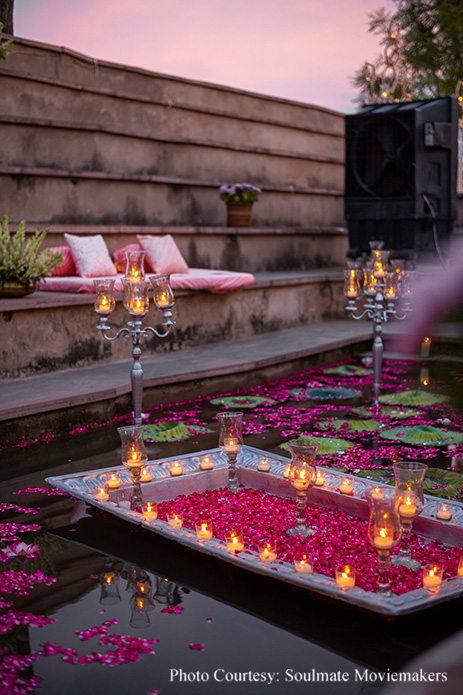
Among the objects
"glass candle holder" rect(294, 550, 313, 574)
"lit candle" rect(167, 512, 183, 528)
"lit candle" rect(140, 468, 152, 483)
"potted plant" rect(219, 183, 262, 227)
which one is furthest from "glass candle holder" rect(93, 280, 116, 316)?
"potted plant" rect(219, 183, 262, 227)

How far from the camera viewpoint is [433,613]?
2.28 meters

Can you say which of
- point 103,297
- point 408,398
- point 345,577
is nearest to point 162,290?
point 103,297

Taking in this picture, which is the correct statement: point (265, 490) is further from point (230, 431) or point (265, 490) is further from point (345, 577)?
point (345, 577)

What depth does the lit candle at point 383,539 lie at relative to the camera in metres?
2.15

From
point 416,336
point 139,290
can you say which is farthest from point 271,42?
point 416,336

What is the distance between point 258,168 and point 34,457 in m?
6.59

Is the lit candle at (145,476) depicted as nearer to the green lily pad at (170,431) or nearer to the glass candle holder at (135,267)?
the green lily pad at (170,431)

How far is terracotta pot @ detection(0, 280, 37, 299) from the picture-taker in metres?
5.20

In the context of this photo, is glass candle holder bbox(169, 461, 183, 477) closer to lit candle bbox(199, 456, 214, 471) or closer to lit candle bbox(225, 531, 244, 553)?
lit candle bbox(199, 456, 214, 471)

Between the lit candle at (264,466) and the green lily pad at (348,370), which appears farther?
the green lily pad at (348,370)

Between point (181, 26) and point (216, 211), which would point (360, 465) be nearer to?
point (216, 211)

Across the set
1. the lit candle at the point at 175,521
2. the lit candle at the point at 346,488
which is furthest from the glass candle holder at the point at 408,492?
the lit candle at the point at 175,521

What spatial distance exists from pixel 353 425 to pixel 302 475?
78.7 inches

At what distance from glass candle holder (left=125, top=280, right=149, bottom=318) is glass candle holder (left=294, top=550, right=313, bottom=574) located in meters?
1.89
